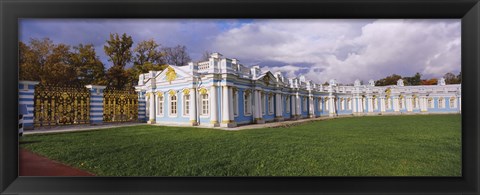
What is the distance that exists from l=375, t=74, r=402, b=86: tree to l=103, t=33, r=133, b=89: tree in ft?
9.64

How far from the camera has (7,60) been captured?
190cm

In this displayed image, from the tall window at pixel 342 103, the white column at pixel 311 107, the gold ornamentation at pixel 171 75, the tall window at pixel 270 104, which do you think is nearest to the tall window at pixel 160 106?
the gold ornamentation at pixel 171 75

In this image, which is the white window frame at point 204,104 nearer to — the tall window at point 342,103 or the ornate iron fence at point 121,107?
the ornate iron fence at point 121,107

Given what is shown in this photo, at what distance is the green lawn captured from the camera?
2178 millimetres

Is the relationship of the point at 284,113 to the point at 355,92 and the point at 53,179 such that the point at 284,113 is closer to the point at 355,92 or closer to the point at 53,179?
the point at 355,92

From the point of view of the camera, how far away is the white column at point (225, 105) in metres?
3.79

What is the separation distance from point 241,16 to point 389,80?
209 centimetres

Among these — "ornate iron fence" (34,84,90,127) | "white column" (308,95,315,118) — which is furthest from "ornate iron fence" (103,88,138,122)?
"white column" (308,95,315,118)

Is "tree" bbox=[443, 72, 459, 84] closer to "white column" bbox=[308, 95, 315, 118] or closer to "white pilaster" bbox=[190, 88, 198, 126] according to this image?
"white column" bbox=[308, 95, 315, 118]

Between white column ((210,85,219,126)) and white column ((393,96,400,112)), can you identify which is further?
white column ((210,85,219,126))

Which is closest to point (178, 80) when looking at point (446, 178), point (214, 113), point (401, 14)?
point (214, 113)

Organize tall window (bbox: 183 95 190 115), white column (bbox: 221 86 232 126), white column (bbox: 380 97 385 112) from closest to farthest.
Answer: white column (bbox: 380 97 385 112)
tall window (bbox: 183 95 190 115)
white column (bbox: 221 86 232 126)

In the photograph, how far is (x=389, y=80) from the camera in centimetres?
275

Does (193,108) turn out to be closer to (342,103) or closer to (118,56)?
(118,56)
